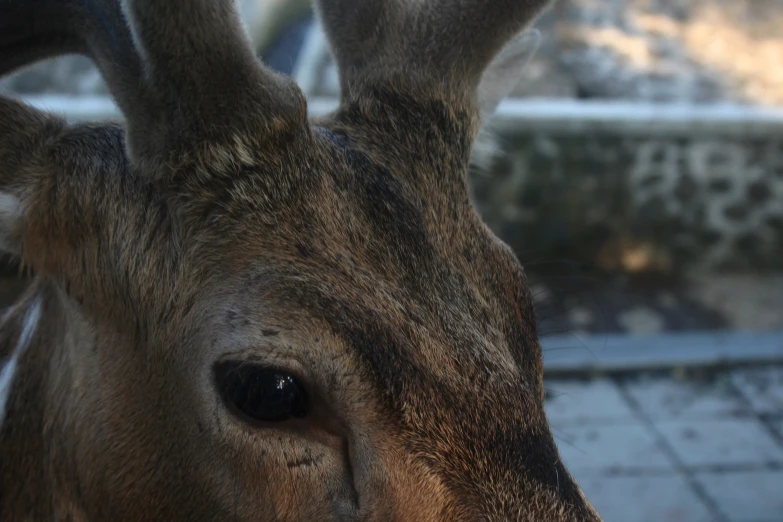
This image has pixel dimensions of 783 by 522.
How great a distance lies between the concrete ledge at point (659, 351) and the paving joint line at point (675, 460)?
0.21 m

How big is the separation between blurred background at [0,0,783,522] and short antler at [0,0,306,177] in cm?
371

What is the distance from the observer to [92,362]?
6.46 feet

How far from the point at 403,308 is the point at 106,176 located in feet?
2.40

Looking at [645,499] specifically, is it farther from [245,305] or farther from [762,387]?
[245,305]

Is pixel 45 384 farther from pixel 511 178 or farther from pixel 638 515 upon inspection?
pixel 511 178

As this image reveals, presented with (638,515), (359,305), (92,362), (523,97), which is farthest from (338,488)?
(523,97)

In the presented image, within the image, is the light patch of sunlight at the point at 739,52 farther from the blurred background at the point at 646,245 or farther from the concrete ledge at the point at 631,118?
the concrete ledge at the point at 631,118

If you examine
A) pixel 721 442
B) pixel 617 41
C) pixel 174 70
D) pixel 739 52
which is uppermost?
pixel 739 52

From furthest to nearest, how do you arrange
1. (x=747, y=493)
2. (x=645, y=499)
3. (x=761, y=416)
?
1. (x=761, y=416)
2. (x=747, y=493)
3. (x=645, y=499)

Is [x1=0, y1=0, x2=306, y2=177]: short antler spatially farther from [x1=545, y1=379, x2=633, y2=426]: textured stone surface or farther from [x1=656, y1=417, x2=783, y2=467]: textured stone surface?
[x1=656, y1=417, x2=783, y2=467]: textured stone surface

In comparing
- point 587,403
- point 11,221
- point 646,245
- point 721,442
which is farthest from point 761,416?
point 11,221

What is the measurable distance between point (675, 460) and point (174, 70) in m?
4.58

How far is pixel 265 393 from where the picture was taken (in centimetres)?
170

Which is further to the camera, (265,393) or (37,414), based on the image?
(37,414)
